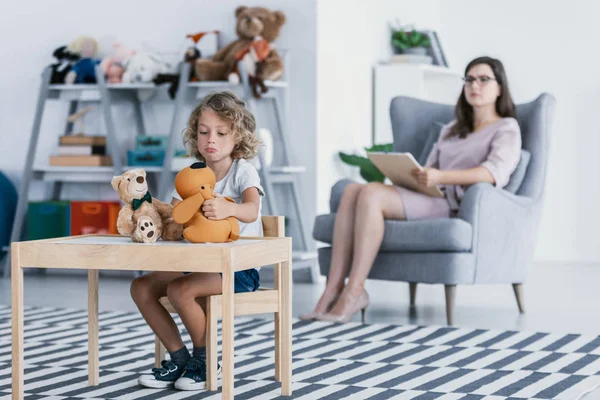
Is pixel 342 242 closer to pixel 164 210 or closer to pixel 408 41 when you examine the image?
pixel 164 210

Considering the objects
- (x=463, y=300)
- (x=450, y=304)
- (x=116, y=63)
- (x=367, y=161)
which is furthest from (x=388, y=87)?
(x=450, y=304)

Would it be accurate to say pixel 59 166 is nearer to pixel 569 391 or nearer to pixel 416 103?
pixel 416 103

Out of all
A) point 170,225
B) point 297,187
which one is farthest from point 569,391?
point 297,187

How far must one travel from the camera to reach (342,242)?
3676 mm

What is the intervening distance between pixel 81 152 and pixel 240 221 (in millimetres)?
3015

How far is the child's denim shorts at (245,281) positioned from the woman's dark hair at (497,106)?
1580 millimetres

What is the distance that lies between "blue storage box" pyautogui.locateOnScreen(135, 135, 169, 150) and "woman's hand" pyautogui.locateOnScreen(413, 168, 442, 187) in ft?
5.91

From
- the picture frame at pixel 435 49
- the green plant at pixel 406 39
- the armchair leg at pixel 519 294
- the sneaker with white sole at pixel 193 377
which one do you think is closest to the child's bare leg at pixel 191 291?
the sneaker with white sole at pixel 193 377

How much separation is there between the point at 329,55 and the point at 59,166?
1504 mm

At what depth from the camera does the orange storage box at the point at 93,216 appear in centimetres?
512

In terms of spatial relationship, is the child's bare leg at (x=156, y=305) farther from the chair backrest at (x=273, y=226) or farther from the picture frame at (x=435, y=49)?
the picture frame at (x=435, y=49)

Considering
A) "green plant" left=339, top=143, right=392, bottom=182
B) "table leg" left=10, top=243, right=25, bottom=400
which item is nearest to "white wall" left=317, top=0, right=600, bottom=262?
"green plant" left=339, top=143, right=392, bottom=182

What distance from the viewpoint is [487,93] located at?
12.3 feet

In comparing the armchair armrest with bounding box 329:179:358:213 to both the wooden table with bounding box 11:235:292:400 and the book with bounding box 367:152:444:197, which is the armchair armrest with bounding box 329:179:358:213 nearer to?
the book with bounding box 367:152:444:197
